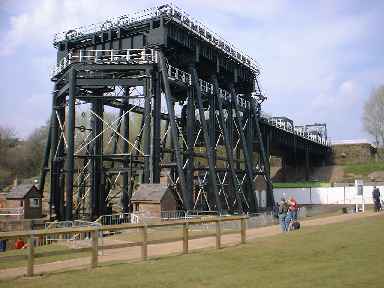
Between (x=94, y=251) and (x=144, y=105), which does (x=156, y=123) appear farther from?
(x=94, y=251)

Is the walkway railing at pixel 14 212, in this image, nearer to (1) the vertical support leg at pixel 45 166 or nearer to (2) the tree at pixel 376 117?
(1) the vertical support leg at pixel 45 166

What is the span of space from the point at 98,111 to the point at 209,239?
72.7ft

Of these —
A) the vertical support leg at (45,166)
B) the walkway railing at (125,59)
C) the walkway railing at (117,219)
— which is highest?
the walkway railing at (125,59)

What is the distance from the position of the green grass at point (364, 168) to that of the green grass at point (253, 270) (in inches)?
2567

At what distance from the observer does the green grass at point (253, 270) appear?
32.3ft

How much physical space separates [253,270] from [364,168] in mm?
72331

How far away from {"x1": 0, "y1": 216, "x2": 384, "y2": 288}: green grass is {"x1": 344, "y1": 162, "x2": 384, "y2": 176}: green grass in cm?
6520

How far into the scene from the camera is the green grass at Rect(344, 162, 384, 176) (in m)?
77.3

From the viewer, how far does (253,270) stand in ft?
37.6

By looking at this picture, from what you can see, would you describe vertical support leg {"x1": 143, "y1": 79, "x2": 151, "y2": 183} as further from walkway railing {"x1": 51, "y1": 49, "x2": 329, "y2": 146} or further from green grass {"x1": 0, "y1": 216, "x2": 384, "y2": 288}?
green grass {"x1": 0, "y1": 216, "x2": 384, "y2": 288}

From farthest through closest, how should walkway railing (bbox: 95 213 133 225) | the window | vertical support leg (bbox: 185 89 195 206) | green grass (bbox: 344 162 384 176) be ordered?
green grass (bbox: 344 162 384 176) < vertical support leg (bbox: 185 89 195 206) < the window < walkway railing (bbox: 95 213 133 225)

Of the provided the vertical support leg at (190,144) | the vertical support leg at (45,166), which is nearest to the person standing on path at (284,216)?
the vertical support leg at (190,144)

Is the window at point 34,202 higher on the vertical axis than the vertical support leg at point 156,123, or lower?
lower

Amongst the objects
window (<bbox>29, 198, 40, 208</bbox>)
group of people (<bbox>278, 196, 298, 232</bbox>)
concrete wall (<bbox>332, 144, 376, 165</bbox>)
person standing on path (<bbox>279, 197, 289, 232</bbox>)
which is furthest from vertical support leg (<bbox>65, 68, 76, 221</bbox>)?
concrete wall (<bbox>332, 144, 376, 165</bbox>)
